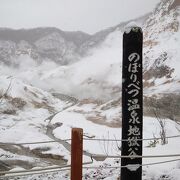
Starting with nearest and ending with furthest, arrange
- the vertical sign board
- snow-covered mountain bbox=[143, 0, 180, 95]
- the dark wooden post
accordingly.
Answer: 1. the dark wooden post
2. the vertical sign board
3. snow-covered mountain bbox=[143, 0, 180, 95]

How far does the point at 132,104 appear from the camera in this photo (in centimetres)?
570

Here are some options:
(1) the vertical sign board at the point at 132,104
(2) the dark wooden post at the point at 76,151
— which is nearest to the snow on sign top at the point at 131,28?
(1) the vertical sign board at the point at 132,104

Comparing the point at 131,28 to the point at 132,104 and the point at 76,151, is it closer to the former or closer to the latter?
the point at 132,104

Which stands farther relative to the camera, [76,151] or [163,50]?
[163,50]

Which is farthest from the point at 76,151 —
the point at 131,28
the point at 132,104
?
the point at 131,28

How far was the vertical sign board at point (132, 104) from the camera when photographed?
18.6 feet

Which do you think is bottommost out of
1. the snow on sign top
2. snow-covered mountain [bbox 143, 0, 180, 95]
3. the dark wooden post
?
the dark wooden post

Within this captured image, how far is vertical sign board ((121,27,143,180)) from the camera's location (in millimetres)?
5668

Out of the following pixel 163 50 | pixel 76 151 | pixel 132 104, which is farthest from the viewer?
pixel 163 50

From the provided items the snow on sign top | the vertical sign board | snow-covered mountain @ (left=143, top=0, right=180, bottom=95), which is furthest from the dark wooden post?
snow-covered mountain @ (left=143, top=0, right=180, bottom=95)

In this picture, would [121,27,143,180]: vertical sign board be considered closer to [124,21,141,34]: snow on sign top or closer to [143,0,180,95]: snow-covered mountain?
[124,21,141,34]: snow on sign top

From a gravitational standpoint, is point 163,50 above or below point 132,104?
above

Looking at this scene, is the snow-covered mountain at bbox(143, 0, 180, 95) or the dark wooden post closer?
the dark wooden post

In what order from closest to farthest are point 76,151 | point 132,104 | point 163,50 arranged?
1. point 76,151
2. point 132,104
3. point 163,50
